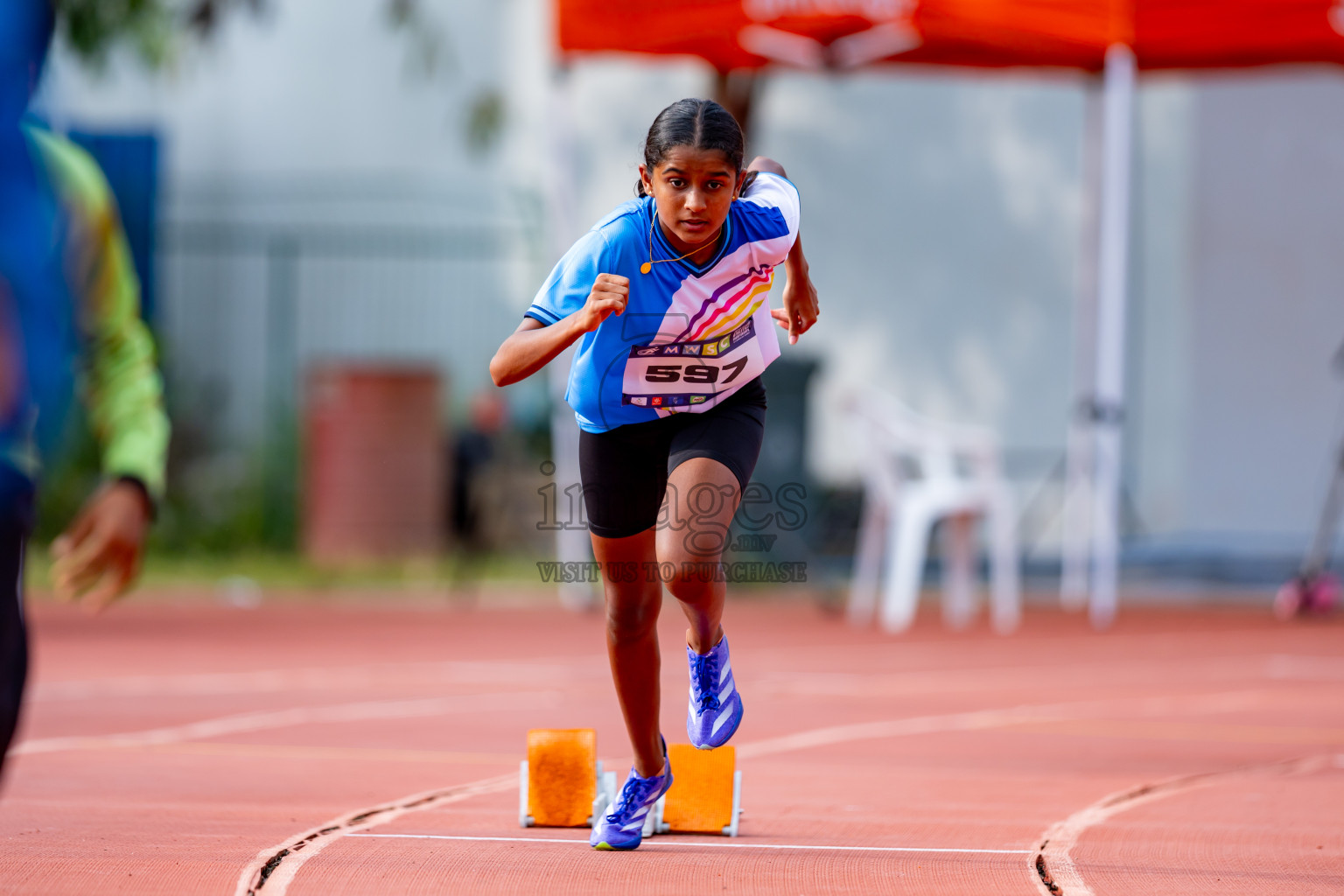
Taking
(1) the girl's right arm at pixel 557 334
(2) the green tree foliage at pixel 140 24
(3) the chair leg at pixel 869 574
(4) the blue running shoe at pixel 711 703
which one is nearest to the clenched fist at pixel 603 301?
(1) the girl's right arm at pixel 557 334

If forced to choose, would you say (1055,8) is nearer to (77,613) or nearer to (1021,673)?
(1021,673)

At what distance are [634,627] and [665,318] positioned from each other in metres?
0.79

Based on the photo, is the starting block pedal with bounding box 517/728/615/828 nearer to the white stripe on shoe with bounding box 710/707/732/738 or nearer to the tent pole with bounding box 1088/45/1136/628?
the white stripe on shoe with bounding box 710/707/732/738

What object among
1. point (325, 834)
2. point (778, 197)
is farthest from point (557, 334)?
point (325, 834)

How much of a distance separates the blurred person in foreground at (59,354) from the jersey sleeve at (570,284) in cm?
134

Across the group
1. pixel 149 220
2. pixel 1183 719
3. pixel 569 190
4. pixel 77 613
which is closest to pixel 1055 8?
pixel 569 190

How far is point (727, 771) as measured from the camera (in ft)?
16.0

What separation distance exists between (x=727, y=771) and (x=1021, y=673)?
16.3 ft

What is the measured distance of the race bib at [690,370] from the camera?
4477mm

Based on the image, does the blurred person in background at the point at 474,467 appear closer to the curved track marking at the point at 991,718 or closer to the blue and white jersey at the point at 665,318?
the curved track marking at the point at 991,718

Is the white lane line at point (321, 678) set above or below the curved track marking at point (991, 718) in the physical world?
below

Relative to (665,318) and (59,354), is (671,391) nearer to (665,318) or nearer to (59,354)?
(665,318)

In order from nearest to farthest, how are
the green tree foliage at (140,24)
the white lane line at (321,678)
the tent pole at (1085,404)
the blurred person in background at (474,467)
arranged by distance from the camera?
the white lane line at (321,678) < the tent pole at (1085,404) < the blurred person in background at (474,467) < the green tree foliage at (140,24)

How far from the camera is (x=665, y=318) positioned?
14.6ft
